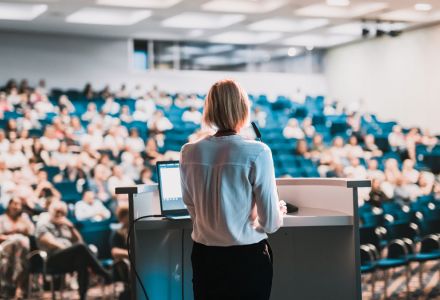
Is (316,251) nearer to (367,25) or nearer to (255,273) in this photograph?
(255,273)

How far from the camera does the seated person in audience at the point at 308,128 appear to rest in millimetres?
12844

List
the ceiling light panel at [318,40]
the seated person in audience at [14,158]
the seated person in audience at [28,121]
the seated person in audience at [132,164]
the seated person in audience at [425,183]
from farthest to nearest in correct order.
A: the ceiling light panel at [318,40] → the seated person in audience at [28,121] → the seated person in audience at [425,183] → the seated person in audience at [132,164] → the seated person in audience at [14,158]

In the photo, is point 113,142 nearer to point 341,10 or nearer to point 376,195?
point 376,195

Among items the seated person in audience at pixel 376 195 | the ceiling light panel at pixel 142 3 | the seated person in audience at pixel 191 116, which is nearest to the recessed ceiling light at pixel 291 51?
the seated person in audience at pixel 191 116

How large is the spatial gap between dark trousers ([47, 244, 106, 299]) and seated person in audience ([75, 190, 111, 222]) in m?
1.79

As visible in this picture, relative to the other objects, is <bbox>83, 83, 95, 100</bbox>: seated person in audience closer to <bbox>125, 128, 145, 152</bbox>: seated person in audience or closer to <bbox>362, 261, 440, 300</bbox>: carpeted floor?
<bbox>125, 128, 145, 152</bbox>: seated person in audience

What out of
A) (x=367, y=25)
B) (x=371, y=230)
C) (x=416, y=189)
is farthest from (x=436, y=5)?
(x=371, y=230)

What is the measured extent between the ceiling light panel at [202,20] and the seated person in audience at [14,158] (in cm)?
411

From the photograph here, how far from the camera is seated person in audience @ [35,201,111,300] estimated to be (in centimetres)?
573

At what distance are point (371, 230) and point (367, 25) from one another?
25.0ft

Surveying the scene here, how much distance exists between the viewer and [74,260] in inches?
226

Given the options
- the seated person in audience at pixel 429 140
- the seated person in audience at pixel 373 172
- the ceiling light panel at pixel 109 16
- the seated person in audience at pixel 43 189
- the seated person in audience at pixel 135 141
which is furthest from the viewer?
the seated person in audience at pixel 429 140

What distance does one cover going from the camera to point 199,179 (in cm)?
255

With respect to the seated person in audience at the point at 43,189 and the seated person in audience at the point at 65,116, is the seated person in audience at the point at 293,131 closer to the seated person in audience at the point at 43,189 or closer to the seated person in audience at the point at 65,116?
the seated person in audience at the point at 65,116
